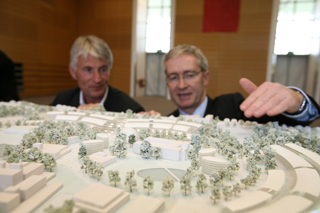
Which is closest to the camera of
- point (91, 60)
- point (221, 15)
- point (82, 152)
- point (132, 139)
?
point (82, 152)

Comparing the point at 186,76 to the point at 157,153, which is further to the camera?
the point at 186,76

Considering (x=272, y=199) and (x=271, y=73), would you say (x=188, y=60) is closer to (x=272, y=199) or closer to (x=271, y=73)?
(x=272, y=199)

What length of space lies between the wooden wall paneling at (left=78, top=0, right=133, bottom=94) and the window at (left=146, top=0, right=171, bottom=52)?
1.72 feet

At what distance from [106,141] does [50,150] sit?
0.62ft

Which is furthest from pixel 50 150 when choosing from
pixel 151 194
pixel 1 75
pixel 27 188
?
pixel 1 75

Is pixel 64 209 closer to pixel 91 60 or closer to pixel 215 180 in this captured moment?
pixel 215 180

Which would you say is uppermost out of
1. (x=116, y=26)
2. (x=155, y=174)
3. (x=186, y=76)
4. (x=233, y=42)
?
(x=116, y=26)

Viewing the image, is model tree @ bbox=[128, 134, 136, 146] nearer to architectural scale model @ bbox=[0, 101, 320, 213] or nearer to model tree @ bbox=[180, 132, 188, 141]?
architectural scale model @ bbox=[0, 101, 320, 213]

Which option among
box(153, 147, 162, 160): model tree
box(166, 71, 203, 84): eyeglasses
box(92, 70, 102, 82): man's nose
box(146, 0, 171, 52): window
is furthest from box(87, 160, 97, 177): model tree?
box(146, 0, 171, 52): window

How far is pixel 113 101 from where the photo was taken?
2123 mm

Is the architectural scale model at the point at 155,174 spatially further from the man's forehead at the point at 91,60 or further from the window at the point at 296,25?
the window at the point at 296,25

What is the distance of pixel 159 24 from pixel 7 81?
425 cm

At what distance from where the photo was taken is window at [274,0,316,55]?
5.29m

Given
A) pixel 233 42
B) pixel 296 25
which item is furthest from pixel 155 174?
pixel 296 25
